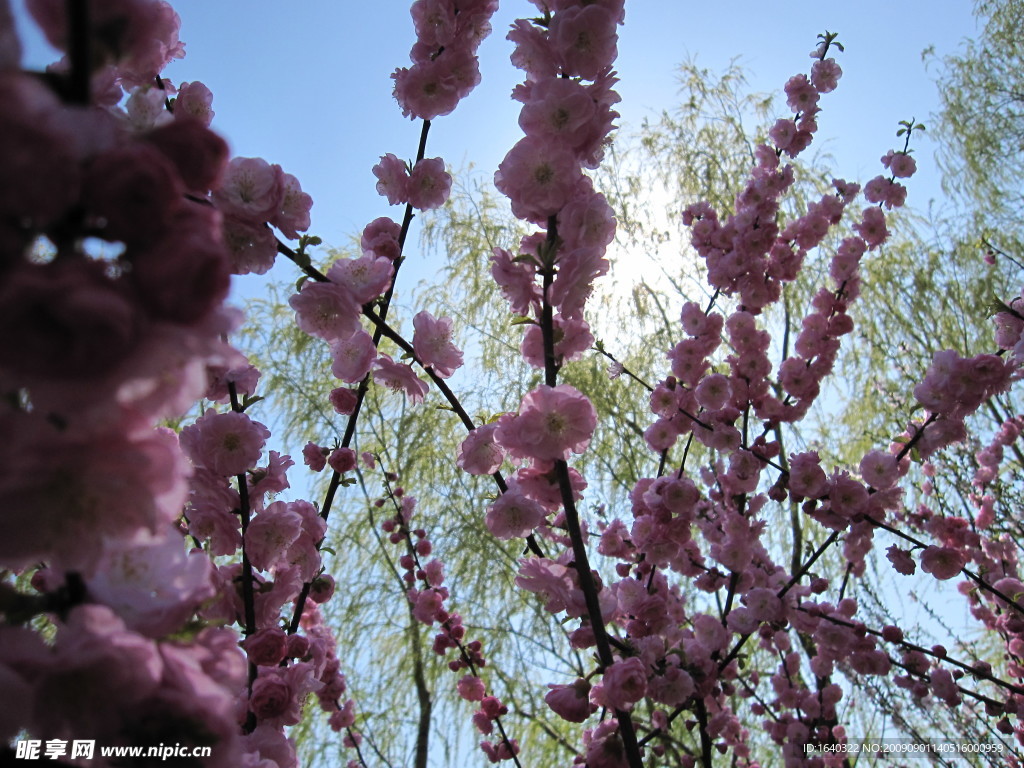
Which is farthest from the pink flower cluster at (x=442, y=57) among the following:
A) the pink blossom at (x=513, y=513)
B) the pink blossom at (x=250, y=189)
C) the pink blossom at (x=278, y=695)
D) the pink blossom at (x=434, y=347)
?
the pink blossom at (x=278, y=695)

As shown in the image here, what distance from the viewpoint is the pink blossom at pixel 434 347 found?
1.74 meters

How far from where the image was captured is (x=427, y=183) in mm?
2004

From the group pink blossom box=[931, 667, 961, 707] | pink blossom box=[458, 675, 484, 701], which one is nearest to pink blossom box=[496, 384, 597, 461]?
pink blossom box=[458, 675, 484, 701]

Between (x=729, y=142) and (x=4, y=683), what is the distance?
6068 millimetres

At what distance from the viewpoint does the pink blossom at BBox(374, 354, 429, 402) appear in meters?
1.72

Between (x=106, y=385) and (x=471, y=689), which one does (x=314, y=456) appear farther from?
(x=106, y=385)

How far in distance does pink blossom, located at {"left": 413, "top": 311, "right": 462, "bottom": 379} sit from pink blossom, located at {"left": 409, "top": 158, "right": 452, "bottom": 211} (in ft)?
1.47

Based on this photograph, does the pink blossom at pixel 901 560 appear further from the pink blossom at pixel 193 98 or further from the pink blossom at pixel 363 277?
the pink blossom at pixel 193 98

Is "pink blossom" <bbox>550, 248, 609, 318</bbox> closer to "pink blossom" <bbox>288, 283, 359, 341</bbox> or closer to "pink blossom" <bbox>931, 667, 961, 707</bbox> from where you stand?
"pink blossom" <bbox>288, 283, 359, 341</bbox>

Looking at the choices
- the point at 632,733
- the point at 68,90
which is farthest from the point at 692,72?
the point at 68,90

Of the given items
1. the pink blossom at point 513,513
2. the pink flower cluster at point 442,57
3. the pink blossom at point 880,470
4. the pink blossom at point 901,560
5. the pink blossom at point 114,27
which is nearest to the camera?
the pink blossom at point 114,27

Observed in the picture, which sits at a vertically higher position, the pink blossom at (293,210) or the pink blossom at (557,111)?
the pink blossom at (557,111)

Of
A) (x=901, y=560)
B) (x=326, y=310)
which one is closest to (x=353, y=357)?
(x=326, y=310)

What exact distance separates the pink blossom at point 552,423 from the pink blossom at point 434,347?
0.45 m
